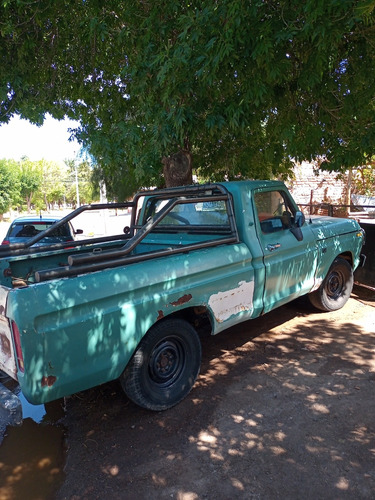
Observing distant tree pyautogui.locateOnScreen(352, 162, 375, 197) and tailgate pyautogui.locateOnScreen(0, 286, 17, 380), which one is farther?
distant tree pyautogui.locateOnScreen(352, 162, 375, 197)

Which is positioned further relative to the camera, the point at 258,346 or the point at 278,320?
the point at 278,320

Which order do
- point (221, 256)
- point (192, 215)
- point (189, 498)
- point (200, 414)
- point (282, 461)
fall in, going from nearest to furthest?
point (189, 498), point (282, 461), point (200, 414), point (221, 256), point (192, 215)

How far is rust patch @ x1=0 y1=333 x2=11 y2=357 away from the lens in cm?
267

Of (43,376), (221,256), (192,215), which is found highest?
(192,215)

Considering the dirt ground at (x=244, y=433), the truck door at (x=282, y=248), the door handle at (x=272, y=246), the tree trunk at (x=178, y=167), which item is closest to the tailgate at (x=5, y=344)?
the dirt ground at (x=244, y=433)

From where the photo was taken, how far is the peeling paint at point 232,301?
3.63 metres

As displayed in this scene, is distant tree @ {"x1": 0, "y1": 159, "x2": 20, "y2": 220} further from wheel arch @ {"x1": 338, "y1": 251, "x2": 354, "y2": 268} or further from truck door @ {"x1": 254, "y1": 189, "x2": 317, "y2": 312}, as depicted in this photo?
truck door @ {"x1": 254, "y1": 189, "x2": 317, "y2": 312}

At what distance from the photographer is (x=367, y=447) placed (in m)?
2.84

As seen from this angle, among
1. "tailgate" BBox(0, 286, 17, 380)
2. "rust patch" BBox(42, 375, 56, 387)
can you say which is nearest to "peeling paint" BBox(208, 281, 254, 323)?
"rust patch" BBox(42, 375, 56, 387)

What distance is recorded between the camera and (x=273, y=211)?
4.64m

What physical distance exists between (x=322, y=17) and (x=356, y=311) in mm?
4001

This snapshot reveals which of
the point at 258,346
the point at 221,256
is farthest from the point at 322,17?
the point at 258,346

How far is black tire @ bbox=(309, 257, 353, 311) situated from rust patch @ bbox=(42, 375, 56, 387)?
3930 mm

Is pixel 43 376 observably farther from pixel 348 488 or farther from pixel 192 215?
pixel 192 215
